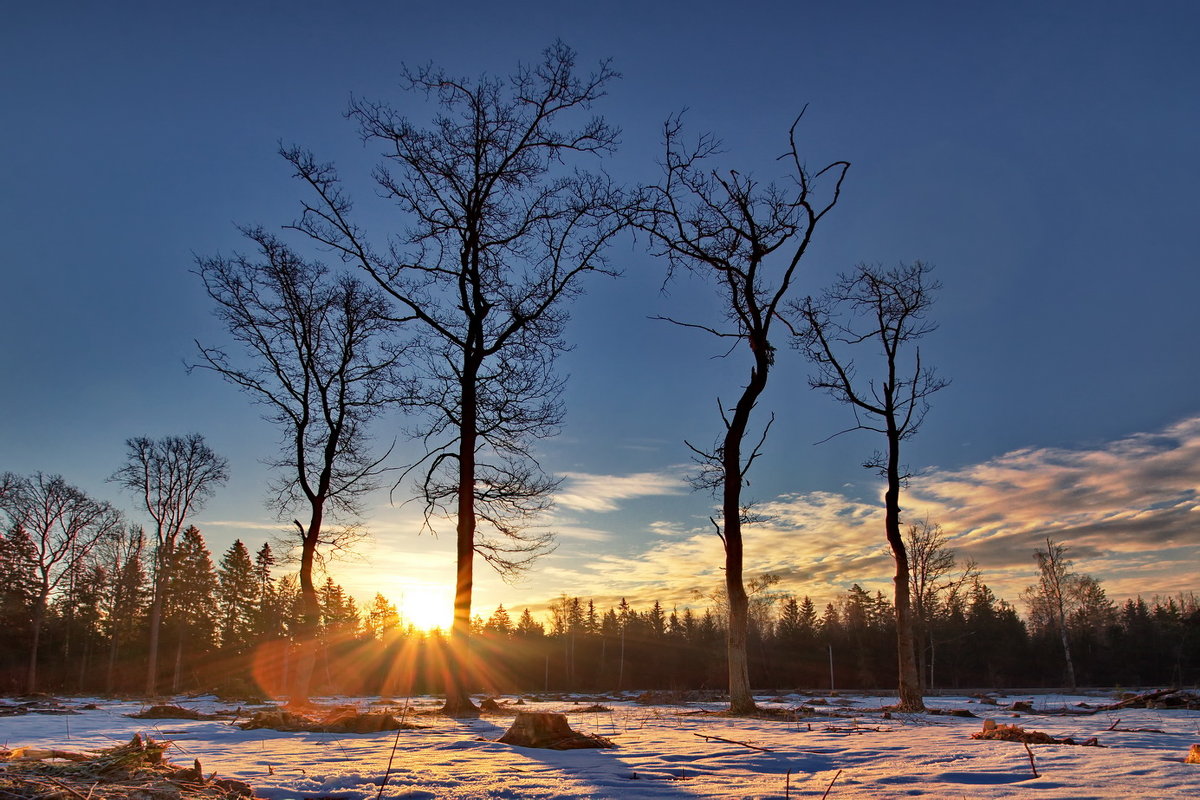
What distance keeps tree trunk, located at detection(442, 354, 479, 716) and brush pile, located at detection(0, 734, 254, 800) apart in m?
7.82

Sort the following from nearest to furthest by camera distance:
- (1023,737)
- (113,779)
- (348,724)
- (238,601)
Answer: (113,779) → (1023,737) → (348,724) → (238,601)

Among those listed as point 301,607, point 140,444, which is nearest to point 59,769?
point 301,607

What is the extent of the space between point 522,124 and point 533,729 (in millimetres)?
11773

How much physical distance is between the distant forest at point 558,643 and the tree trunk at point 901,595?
27.7 m

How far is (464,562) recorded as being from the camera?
12430 mm

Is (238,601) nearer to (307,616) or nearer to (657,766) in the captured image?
(307,616)

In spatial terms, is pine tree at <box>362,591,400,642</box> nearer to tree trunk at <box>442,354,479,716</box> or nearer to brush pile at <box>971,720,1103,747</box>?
tree trunk at <box>442,354,479,716</box>

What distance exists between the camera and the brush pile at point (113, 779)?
298 centimetres

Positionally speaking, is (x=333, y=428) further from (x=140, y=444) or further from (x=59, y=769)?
(x=140, y=444)

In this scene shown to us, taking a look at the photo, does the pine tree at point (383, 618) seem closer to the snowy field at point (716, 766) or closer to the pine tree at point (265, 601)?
the snowy field at point (716, 766)

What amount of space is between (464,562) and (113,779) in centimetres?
900

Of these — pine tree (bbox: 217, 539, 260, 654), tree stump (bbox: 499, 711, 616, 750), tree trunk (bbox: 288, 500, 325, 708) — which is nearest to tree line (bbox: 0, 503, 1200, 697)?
pine tree (bbox: 217, 539, 260, 654)

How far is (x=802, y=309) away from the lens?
53.3 feet

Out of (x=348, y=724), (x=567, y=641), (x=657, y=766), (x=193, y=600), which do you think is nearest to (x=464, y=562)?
(x=348, y=724)
